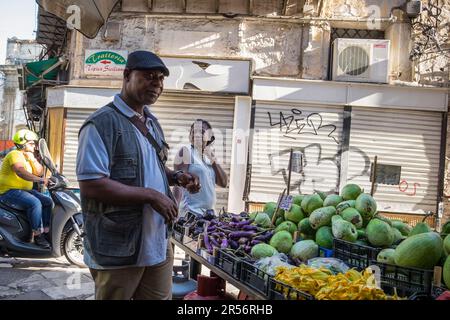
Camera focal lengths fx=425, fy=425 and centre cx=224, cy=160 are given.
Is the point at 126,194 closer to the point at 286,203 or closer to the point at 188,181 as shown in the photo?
the point at 188,181

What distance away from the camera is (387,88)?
927 centimetres

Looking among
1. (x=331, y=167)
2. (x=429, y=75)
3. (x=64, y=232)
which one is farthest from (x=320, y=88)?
(x=64, y=232)

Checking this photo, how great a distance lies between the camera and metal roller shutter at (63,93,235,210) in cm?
959

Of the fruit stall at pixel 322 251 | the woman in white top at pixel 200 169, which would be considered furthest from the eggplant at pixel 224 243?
the woman in white top at pixel 200 169

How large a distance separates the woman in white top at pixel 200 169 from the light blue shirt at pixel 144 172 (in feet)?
7.23

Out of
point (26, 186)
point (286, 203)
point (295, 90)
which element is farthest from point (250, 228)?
point (295, 90)

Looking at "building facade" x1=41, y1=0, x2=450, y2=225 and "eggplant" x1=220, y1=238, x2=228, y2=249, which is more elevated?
"building facade" x1=41, y1=0, x2=450, y2=225

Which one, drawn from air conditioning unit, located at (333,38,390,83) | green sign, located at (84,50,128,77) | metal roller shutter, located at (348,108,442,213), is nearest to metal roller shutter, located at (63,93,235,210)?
green sign, located at (84,50,128,77)

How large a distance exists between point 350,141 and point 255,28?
3288 millimetres

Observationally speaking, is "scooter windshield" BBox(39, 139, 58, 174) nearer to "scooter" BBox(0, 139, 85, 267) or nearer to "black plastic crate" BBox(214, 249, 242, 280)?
"scooter" BBox(0, 139, 85, 267)

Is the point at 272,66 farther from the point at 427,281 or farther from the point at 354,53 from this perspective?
the point at 427,281

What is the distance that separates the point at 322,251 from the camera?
3094 millimetres

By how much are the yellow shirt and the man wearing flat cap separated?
389 centimetres

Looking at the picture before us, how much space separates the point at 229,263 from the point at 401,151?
778cm
